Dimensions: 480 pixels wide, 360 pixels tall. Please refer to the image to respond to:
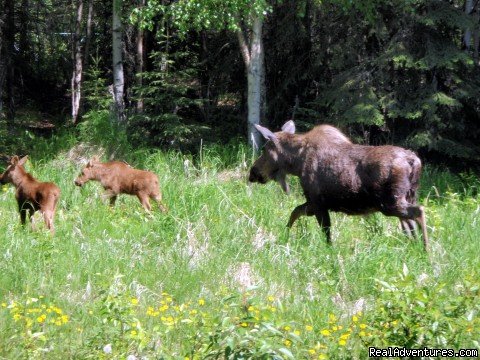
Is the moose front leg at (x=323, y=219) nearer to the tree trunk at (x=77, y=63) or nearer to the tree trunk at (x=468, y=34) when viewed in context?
the tree trunk at (x=468, y=34)

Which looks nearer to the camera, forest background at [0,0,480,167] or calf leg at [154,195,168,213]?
calf leg at [154,195,168,213]

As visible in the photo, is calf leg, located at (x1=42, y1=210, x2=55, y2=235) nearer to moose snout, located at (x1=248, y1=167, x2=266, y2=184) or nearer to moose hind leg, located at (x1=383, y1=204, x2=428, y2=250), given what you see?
moose snout, located at (x1=248, y1=167, x2=266, y2=184)

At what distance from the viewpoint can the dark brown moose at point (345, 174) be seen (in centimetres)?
854

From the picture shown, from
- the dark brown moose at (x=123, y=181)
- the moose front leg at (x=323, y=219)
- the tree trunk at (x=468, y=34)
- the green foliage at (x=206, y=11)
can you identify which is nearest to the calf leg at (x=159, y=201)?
the dark brown moose at (x=123, y=181)

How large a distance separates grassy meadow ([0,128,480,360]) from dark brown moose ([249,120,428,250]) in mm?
409

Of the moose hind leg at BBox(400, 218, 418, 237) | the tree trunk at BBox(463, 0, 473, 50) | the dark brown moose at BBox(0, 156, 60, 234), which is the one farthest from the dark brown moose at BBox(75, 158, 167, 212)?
the tree trunk at BBox(463, 0, 473, 50)

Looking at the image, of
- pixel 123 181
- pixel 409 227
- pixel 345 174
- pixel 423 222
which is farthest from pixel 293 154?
pixel 123 181

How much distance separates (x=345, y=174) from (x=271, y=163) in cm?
131

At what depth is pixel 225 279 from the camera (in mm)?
8133

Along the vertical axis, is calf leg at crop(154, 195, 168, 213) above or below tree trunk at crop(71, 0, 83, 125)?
below

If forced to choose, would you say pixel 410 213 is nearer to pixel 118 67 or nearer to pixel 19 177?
pixel 19 177

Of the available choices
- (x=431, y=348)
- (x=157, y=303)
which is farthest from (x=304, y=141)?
(x=431, y=348)

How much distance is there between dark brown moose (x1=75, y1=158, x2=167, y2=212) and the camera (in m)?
11.1

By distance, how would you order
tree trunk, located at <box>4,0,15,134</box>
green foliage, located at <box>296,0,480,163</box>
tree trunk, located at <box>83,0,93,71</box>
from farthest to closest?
tree trunk, located at <box>83,0,93,71</box> < tree trunk, located at <box>4,0,15,134</box> < green foliage, located at <box>296,0,480,163</box>
